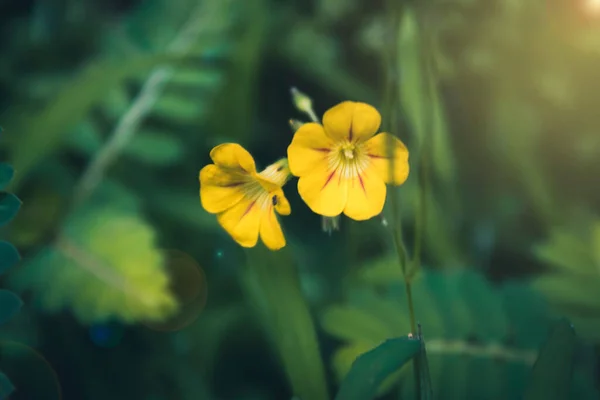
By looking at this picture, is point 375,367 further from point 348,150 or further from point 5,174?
point 5,174

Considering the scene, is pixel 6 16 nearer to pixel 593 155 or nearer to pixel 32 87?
pixel 32 87

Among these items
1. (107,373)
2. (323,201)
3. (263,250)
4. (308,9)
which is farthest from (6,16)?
(323,201)

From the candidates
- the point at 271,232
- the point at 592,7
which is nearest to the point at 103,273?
the point at 271,232

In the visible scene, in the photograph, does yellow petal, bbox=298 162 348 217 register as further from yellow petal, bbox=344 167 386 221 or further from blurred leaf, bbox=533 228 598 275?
blurred leaf, bbox=533 228 598 275

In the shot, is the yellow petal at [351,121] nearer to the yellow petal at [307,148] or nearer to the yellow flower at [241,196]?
the yellow petal at [307,148]

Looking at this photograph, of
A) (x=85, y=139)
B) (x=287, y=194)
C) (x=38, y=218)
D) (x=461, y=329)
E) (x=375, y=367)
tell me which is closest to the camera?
(x=375, y=367)

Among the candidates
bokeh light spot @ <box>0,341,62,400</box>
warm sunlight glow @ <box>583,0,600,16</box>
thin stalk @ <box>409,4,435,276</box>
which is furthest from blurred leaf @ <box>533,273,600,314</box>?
bokeh light spot @ <box>0,341,62,400</box>
